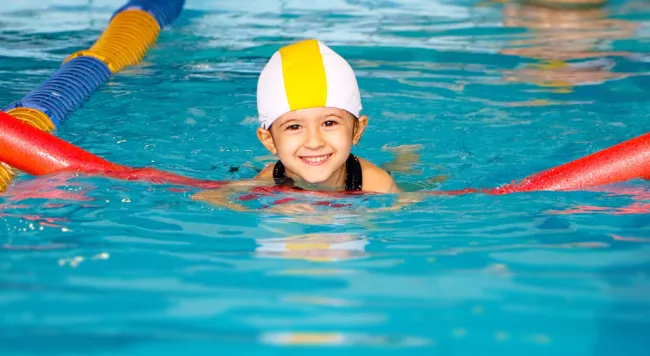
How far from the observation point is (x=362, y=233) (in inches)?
138

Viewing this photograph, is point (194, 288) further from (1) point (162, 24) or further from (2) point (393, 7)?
(2) point (393, 7)

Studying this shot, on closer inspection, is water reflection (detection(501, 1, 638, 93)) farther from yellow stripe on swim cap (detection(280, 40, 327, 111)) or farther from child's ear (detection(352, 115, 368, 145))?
yellow stripe on swim cap (detection(280, 40, 327, 111))

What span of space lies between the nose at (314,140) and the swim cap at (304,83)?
12 centimetres

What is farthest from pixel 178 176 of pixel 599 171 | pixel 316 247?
pixel 599 171

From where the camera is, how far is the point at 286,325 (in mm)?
2469

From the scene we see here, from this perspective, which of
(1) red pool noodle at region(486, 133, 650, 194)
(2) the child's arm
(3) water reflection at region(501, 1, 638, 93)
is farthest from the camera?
(3) water reflection at region(501, 1, 638, 93)

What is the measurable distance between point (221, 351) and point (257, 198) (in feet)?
6.18

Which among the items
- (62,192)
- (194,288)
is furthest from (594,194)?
(62,192)

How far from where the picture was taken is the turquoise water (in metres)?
2.45

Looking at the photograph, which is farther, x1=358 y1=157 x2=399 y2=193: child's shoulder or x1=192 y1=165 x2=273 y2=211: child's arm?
x1=358 y1=157 x2=399 y2=193: child's shoulder

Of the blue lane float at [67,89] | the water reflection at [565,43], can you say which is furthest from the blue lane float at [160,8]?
the water reflection at [565,43]

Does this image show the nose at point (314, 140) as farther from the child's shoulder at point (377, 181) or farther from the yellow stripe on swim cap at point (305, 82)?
the child's shoulder at point (377, 181)

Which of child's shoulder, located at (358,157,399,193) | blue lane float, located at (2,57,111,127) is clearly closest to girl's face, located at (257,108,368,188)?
child's shoulder, located at (358,157,399,193)

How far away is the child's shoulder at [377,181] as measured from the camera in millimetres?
4586
